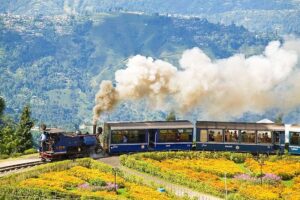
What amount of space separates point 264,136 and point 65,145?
27.2 m

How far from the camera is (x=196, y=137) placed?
80.6 metres

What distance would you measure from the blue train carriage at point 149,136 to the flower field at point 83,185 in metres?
9.82

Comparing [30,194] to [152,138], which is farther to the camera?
[152,138]


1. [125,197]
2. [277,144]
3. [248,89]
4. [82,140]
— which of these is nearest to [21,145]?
[82,140]

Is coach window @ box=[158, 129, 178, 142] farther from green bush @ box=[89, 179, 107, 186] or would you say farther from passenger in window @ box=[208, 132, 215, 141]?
green bush @ box=[89, 179, 107, 186]

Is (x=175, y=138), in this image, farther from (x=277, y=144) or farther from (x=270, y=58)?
(x=270, y=58)

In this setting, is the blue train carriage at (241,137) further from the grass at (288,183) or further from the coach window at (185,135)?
the grass at (288,183)

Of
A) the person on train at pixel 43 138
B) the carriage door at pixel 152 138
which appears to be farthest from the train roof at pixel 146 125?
the person on train at pixel 43 138

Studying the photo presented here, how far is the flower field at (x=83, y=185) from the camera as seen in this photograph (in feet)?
170

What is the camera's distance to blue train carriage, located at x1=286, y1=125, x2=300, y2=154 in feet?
257

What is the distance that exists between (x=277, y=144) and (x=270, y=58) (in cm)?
3298

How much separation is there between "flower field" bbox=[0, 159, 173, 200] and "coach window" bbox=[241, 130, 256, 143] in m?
22.4

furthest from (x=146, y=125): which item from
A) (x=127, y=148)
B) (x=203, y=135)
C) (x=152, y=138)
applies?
(x=203, y=135)

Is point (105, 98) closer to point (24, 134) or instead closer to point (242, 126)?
point (242, 126)
